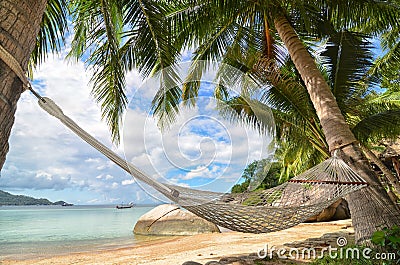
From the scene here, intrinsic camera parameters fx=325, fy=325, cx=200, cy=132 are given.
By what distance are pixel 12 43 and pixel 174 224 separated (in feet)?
20.0

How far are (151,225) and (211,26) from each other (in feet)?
15.7

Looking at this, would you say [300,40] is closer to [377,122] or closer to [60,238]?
[377,122]

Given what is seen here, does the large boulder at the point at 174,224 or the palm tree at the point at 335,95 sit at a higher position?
the palm tree at the point at 335,95

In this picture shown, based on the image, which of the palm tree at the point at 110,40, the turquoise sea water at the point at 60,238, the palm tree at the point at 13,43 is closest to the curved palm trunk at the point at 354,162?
the palm tree at the point at 110,40

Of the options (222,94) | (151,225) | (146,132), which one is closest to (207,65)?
(222,94)

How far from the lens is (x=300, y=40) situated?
3.20 m

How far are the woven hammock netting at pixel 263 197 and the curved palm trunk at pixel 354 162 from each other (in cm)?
19

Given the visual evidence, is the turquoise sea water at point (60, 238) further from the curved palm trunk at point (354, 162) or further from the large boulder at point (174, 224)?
the curved palm trunk at point (354, 162)

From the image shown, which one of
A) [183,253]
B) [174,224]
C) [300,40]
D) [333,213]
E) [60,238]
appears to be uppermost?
[300,40]

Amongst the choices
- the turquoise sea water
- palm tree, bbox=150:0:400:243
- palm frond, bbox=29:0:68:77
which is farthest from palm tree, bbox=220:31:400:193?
the turquoise sea water

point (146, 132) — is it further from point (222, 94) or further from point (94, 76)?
Result: point (222, 94)

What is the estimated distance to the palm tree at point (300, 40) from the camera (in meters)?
2.28

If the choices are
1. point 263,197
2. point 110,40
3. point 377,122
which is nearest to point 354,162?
point 263,197

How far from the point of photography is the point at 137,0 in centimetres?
275
